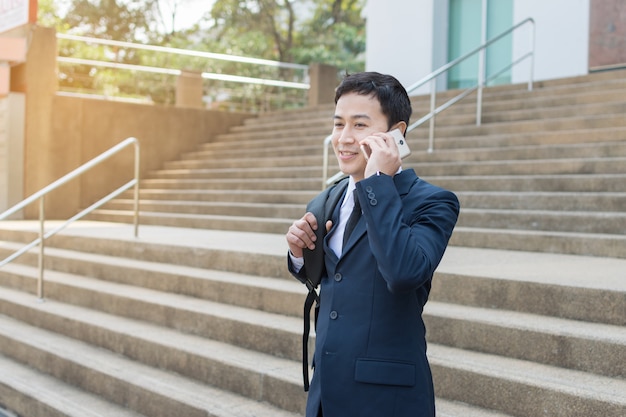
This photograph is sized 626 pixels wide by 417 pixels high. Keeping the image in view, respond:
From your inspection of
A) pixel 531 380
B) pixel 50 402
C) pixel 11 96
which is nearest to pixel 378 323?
pixel 531 380

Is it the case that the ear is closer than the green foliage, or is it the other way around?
the ear

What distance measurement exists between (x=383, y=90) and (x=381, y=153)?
194 mm

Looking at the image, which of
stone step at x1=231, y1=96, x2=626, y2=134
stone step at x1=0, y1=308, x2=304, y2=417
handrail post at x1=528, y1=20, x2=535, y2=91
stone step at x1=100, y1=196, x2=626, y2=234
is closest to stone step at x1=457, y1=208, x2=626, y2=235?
stone step at x1=100, y1=196, x2=626, y2=234

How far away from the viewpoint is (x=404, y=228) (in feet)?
5.95

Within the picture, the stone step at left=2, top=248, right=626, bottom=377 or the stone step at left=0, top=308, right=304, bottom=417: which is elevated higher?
the stone step at left=2, top=248, right=626, bottom=377

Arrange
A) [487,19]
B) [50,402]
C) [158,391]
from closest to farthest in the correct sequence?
[158,391] < [50,402] < [487,19]

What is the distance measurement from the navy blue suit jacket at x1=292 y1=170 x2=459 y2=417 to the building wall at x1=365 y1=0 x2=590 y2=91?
9818 millimetres

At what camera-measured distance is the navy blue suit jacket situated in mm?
1834

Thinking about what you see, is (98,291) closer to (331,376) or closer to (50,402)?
(50,402)

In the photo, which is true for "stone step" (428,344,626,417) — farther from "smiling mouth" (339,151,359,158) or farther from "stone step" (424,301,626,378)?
"smiling mouth" (339,151,359,158)

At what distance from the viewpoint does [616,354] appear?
3.37m

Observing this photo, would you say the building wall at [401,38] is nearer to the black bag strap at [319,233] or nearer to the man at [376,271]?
the black bag strap at [319,233]

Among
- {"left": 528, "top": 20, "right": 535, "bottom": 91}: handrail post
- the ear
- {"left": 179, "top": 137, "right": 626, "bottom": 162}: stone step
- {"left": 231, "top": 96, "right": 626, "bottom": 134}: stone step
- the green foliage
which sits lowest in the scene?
the ear

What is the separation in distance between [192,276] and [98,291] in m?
0.94
